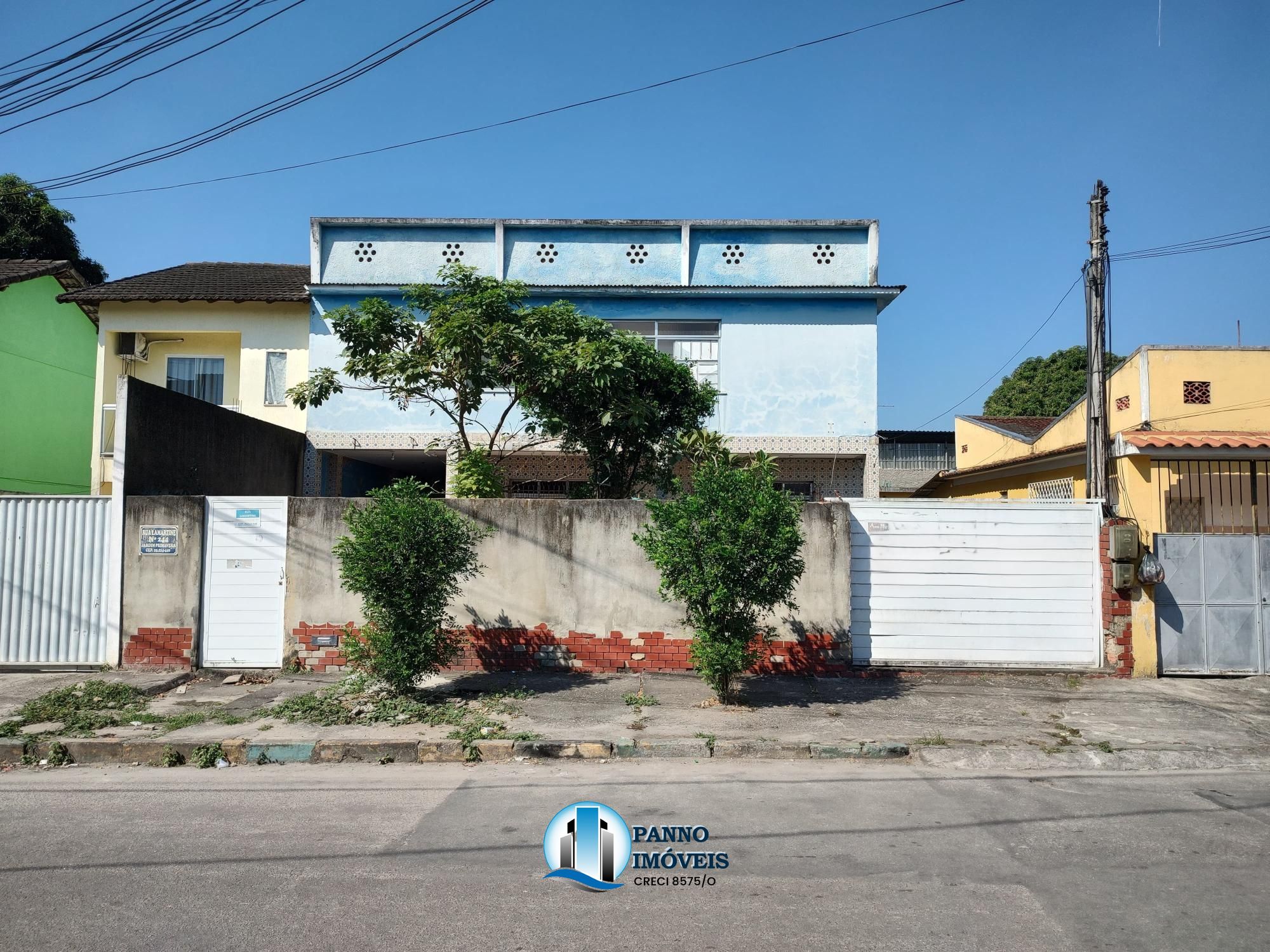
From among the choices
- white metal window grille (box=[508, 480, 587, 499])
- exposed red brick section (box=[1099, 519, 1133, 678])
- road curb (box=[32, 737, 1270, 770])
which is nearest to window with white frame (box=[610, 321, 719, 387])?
white metal window grille (box=[508, 480, 587, 499])

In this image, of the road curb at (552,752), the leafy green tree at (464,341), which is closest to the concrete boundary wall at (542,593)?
the leafy green tree at (464,341)

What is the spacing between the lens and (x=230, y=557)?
9.74 m

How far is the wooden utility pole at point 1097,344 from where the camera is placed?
1011cm

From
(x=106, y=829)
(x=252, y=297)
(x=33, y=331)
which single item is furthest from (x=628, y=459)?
(x=33, y=331)

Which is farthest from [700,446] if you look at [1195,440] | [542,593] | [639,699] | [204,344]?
[204,344]

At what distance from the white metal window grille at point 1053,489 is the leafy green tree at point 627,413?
6.55 meters

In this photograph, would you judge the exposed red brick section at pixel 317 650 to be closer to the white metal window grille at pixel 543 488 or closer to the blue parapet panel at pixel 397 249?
the white metal window grille at pixel 543 488

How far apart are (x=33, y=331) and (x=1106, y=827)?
69.7 feet

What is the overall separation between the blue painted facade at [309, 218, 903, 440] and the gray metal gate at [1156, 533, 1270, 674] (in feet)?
21.2

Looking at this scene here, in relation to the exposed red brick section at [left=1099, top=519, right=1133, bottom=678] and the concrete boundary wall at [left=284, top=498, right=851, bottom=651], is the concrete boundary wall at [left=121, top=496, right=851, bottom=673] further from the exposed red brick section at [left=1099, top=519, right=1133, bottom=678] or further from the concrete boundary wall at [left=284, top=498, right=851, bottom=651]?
the exposed red brick section at [left=1099, top=519, right=1133, bottom=678]

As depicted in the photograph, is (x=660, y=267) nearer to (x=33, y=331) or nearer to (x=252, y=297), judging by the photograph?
(x=252, y=297)

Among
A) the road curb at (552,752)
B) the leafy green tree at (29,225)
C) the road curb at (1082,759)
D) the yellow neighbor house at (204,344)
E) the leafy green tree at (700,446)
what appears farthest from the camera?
the leafy green tree at (29,225)

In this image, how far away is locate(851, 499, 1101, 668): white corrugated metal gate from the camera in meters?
9.79

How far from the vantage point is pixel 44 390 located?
723 inches
